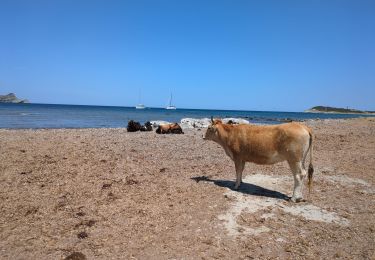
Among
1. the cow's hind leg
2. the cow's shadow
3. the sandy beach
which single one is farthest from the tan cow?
the sandy beach

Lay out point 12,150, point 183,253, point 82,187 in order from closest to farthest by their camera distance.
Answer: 1. point 183,253
2. point 82,187
3. point 12,150

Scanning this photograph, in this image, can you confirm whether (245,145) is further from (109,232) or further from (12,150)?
(12,150)

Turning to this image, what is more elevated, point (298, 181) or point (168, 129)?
point (298, 181)

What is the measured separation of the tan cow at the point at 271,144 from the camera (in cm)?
877

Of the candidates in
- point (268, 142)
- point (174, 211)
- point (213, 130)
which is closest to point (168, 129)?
point (213, 130)

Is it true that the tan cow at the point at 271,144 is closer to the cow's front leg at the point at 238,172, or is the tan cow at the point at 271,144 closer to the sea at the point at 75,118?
the cow's front leg at the point at 238,172

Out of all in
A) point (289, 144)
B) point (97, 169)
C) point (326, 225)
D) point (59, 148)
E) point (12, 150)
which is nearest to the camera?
point (326, 225)

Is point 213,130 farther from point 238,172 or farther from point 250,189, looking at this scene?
point 250,189

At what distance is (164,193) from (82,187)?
2245mm

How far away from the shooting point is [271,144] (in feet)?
30.4

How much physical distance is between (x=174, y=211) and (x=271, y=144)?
3203 mm

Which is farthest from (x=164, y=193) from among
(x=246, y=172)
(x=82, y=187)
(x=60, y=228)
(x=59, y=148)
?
(x=59, y=148)

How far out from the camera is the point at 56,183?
32.0 ft

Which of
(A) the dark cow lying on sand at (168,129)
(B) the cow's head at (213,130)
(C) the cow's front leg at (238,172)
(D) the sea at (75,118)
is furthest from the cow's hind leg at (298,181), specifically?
(D) the sea at (75,118)
